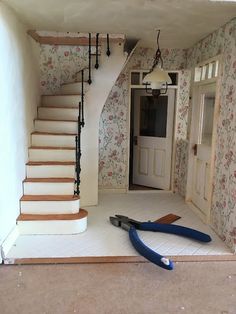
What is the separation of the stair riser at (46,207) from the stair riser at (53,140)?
93 cm

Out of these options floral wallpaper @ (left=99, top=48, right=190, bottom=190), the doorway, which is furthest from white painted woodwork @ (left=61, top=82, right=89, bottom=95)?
the doorway

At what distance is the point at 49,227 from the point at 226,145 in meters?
2.16

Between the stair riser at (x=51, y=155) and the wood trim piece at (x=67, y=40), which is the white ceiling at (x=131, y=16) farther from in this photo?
the stair riser at (x=51, y=155)

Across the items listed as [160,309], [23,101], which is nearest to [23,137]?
[23,101]

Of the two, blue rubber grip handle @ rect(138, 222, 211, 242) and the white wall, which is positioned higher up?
the white wall

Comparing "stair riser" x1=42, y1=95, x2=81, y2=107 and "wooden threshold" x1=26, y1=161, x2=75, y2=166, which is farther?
"stair riser" x1=42, y1=95, x2=81, y2=107

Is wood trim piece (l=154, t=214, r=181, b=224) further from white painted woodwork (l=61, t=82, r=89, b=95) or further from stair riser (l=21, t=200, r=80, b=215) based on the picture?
white painted woodwork (l=61, t=82, r=89, b=95)

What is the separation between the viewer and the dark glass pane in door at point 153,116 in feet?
17.4

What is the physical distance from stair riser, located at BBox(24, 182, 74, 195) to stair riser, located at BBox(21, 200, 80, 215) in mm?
192

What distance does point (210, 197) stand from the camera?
3.75m

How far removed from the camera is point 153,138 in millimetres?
5465

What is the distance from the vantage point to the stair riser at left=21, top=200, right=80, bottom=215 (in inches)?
140

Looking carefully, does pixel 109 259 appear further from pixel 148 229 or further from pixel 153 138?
pixel 153 138

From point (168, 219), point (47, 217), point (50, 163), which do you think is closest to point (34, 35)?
point (50, 163)
